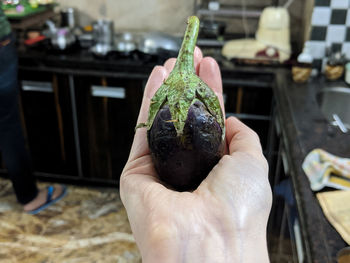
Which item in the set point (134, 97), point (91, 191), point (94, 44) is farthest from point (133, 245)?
point (94, 44)

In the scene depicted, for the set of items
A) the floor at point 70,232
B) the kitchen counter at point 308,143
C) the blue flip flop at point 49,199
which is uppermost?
the kitchen counter at point 308,143

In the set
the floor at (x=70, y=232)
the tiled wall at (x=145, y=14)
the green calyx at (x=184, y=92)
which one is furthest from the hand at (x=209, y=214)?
the tiled wall at (x=145, y=14)

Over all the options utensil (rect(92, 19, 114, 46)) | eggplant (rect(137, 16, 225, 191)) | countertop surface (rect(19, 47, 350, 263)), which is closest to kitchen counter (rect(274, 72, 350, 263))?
countertop surface (rect(19, 47, 350, 263))

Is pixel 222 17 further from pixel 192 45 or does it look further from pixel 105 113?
pixel 192 45

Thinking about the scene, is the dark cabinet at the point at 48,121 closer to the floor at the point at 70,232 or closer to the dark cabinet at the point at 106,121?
the dark cabinet at the point at 106,121

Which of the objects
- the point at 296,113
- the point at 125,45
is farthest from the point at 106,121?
the point at 296,113

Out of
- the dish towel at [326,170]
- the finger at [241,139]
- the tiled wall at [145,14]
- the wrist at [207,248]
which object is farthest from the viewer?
the tiled wall at [145,14]

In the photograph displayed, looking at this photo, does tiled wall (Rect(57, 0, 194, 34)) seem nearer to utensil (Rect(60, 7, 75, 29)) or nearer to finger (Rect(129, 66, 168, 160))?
utensil (Rect(60, 7, 75, 29))
